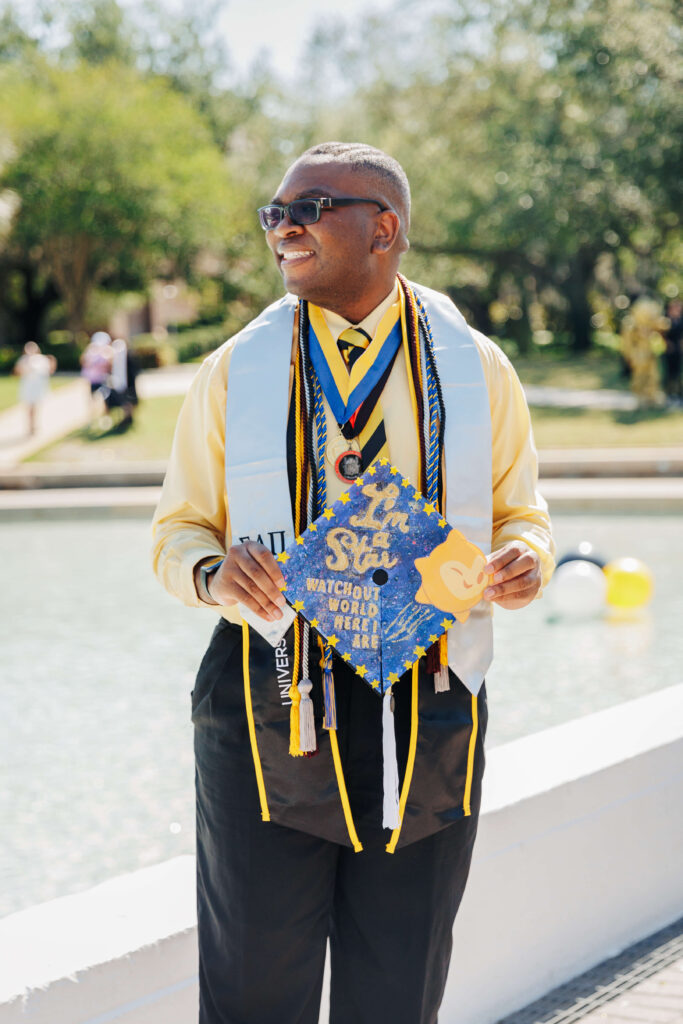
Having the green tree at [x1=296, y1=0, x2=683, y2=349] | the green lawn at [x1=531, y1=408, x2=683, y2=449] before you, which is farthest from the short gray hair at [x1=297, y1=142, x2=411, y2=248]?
the green tree at [x1=296, y1=0, x2=683, y2=349]

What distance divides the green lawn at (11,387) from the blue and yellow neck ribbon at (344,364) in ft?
64.0

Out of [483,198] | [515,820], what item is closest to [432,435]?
[515,820]

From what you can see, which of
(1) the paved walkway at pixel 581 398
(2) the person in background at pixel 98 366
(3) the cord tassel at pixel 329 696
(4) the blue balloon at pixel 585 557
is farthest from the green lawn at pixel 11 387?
(3) the cord tassel at pixel 329 696

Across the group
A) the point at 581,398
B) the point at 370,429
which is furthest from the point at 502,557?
the point at 581,398

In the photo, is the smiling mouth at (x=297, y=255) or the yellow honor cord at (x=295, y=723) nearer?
the yellow honor cord at (x=295, y=723)

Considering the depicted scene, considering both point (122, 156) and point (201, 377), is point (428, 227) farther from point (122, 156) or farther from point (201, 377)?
point (201, 377)

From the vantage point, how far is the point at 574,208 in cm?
2398

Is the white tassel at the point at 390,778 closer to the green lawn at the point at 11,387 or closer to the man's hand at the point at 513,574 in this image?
the man's hand at the point at 513,574

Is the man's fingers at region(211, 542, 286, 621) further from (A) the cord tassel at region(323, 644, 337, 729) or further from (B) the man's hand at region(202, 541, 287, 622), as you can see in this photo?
(A) the cord tassel at region(323, 644, 337, 729)

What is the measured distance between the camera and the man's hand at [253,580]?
62.9 inches

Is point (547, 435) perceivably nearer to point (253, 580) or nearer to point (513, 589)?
point (513, 589)

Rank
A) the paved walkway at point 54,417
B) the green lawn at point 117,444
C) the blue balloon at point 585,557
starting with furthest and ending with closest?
1. the paved walkway at point 54,417
2. the green lawn at point 117,444
3. the blue balloon at point 585,557

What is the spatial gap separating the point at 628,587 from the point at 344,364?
5234 millimetres

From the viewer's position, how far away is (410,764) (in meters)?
1.69
